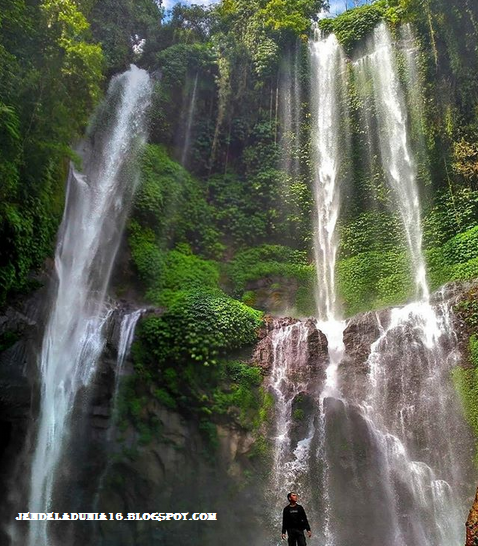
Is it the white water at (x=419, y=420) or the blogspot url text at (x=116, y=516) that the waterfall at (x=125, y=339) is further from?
the white water at (x=419, y=420)

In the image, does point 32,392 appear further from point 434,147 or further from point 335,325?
point 434,147

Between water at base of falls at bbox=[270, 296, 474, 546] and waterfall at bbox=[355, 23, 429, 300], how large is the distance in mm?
2946

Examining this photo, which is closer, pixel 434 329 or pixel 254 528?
pixel 254 528

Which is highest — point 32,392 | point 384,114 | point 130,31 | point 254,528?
point 130,31

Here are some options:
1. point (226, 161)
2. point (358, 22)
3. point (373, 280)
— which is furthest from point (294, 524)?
point (358, 22)

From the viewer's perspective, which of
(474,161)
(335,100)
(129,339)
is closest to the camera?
(129,339)

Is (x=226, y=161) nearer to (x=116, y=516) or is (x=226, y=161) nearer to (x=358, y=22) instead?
(x=358, y=22)

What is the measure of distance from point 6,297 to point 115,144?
315 inches

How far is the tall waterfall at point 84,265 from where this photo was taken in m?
10.0

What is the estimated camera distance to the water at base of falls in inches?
373

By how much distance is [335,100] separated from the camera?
63.1 ft

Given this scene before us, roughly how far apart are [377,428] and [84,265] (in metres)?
8.50

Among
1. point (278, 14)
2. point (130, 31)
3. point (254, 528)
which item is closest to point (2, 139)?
point (254, 528)

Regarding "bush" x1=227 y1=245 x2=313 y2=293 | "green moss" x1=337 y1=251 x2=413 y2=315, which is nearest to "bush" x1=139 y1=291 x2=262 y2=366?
"bush" x1=227 y1=245 x2=313 y2=293
